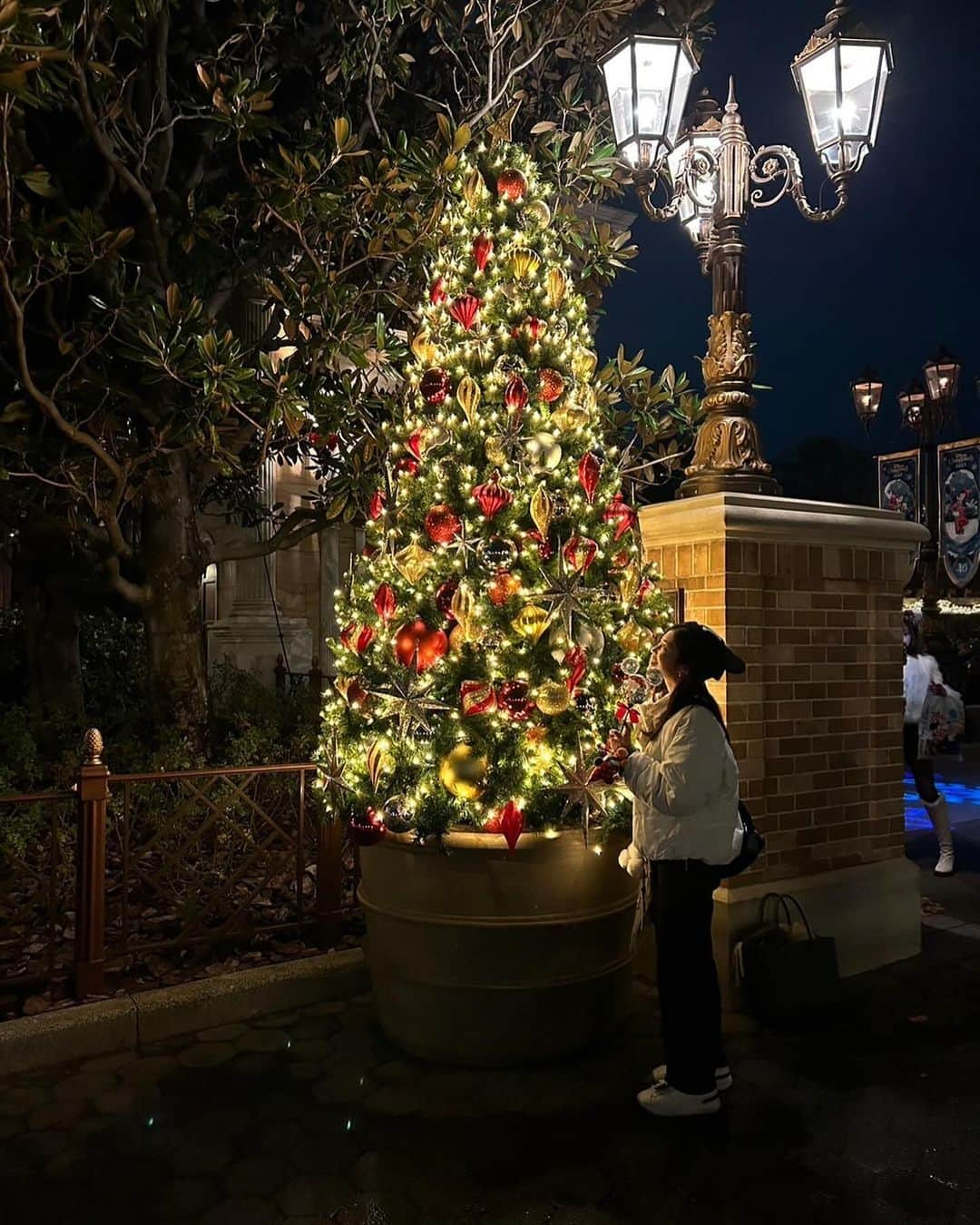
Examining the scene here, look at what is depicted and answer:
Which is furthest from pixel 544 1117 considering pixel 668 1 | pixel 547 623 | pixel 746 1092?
pixel 668 1

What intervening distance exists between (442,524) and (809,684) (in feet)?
7.57

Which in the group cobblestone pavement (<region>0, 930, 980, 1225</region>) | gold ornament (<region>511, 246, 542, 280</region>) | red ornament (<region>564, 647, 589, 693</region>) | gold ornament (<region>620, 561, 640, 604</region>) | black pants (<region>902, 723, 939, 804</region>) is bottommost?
cobblestone pavement (<region>0, 930, 980, 1225</region>)

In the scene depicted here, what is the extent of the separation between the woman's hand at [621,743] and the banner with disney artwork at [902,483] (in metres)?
13.1

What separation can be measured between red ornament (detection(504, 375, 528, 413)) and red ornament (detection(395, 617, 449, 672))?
1.08 meters

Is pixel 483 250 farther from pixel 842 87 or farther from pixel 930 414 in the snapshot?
pixel 930 414

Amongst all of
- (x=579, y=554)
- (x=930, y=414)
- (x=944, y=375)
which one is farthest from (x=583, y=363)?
(x=930, y=414)

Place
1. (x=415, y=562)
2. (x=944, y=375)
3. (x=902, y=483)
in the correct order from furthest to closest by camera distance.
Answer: (x=902, y=483) < (x=944, y=375) < (x=415, y=562)

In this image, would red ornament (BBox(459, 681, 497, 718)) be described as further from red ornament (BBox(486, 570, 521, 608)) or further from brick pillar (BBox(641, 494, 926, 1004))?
brick pillar (BBox(641, 494, 926, 1004))

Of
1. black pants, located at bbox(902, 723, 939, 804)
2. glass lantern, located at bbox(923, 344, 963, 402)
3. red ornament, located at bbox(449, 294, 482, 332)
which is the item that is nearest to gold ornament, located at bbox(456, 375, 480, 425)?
red ornament, located at bbox(449, 294, 482, 332)

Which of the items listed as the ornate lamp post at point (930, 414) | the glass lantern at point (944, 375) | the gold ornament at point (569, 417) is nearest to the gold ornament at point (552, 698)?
the gold ornament at point (569, 417)

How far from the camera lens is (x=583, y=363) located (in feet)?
15.3

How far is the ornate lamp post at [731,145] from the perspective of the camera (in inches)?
200

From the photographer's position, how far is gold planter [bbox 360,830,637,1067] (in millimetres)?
4133

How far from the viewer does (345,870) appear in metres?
6.48
